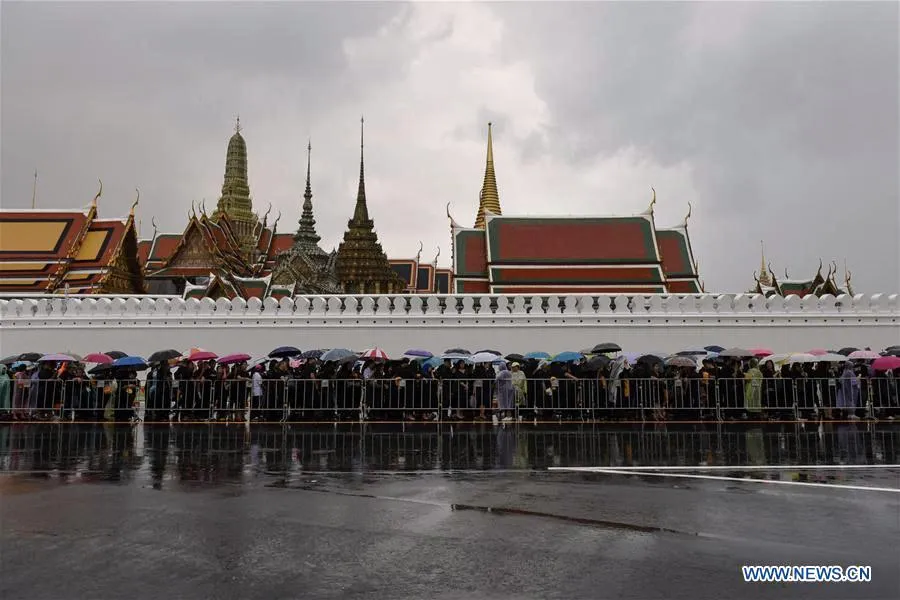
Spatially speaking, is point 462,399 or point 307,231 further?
point 307,231

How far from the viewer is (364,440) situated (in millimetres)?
10820

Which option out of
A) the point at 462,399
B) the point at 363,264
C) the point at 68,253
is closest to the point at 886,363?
the point at 462,399

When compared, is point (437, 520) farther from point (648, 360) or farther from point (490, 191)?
point (490, 191)

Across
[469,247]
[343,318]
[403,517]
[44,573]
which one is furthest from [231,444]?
Result: [469,247]

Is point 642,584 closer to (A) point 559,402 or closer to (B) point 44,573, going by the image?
(B) point 44,573

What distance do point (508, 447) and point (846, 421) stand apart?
28.0ft

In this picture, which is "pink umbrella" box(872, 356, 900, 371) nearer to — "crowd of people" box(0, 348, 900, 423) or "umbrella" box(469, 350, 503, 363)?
"crowd of people" box(0, 348, 900, 423)

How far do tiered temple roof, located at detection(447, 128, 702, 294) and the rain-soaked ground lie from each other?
15.2 meters

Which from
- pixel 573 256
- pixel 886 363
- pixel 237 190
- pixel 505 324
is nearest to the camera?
pixel 886 363

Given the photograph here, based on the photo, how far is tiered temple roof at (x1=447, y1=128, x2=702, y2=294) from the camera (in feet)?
81.8

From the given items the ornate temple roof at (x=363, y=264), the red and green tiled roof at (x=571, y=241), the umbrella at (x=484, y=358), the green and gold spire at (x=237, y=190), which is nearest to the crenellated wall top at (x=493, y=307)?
the umbrella at (x=484, y=358)

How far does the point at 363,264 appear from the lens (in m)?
42.5

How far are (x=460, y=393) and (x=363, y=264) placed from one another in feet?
93.6

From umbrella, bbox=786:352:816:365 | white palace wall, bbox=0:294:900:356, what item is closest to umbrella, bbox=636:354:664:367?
umbrella, bbox=786:352:816:365
